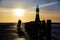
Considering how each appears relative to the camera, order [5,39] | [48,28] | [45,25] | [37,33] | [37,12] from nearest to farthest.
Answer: [48,28] → [45,25] → [37,33] → [5,39] → [37,12]

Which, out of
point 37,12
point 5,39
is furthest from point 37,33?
point 37,12

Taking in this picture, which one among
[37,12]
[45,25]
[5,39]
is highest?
[37,12]

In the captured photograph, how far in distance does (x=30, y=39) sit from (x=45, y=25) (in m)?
2.83

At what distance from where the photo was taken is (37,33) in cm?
1891

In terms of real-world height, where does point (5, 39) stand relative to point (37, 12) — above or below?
below

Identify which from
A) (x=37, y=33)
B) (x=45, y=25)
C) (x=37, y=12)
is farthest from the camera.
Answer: (x=37, y=12)

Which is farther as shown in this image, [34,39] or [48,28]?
[34,39]

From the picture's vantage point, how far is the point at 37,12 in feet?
96.9

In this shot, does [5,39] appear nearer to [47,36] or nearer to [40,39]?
[40,39]

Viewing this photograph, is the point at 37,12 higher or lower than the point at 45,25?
higher

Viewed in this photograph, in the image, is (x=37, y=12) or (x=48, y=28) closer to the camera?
(x=48, y=28)

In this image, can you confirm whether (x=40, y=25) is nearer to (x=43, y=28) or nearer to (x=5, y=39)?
(x=43, y=28)

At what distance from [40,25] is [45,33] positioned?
1.02m

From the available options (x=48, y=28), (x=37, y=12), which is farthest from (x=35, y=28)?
(x=37, y=12)
